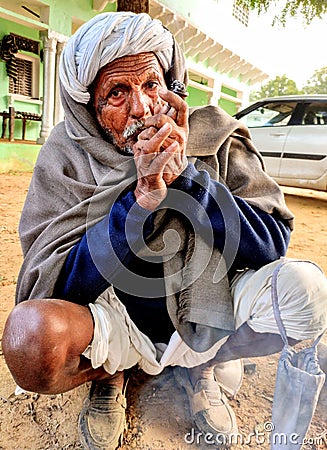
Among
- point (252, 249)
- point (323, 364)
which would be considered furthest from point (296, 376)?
point (323, 364)

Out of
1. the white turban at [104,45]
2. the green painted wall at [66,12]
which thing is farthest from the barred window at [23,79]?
the white turban at [104,45]

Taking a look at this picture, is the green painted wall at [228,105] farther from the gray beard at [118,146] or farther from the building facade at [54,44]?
the gray beard at [118,146]

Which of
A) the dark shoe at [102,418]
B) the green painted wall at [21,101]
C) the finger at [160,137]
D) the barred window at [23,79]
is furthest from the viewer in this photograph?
the barred window at [23,79]

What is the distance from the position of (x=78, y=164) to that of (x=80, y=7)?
8.18 meters

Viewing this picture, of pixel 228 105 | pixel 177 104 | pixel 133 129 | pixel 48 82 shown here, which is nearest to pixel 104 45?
pixel 133 129

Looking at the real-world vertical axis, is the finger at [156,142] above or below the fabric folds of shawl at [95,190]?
above

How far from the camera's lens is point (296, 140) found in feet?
21.5

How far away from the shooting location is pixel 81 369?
120cm

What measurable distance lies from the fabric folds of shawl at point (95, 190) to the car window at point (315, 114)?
566cm

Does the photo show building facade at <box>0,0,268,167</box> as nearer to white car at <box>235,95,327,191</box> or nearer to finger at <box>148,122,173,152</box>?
white car at <box>235,95,327,191</box>

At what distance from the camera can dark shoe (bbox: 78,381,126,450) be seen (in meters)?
1.25

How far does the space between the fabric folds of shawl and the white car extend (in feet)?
16.9

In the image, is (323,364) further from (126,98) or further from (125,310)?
(126,98)

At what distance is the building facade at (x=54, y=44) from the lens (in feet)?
25.9
